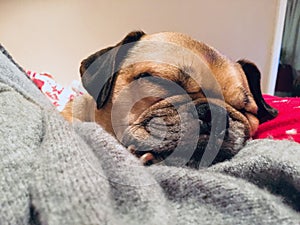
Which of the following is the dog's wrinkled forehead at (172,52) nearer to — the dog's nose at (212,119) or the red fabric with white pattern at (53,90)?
the dog's nose at (212,119)

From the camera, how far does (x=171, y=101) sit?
2.40 feet

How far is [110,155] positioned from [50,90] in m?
0.99

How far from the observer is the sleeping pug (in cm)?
66

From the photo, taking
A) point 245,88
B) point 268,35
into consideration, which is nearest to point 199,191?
point 245,88

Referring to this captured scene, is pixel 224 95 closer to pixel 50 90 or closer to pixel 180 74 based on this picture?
pixel 180 74

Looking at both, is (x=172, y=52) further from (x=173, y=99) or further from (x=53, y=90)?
(x=53, y=90)

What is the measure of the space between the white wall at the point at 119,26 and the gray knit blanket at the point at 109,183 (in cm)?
182

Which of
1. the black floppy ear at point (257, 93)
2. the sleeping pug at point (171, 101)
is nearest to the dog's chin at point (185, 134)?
the sleeping pug at point (171, 101)

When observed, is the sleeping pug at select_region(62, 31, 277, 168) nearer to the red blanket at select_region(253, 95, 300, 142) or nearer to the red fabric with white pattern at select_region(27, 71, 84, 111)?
the red blanket at select_region(253, 95, 300, 142)

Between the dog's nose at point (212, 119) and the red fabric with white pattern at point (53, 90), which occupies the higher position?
the dog's nose at point (212, 119)

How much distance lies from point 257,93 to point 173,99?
0.31 m

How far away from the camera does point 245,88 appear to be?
0.87 metres

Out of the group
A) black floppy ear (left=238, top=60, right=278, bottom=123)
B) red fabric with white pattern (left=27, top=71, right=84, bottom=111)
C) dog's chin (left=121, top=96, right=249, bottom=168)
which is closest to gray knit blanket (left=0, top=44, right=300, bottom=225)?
dog's chin (left=121, top=96, right=249, bottom=168)

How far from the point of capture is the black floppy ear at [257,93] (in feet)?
3.11
